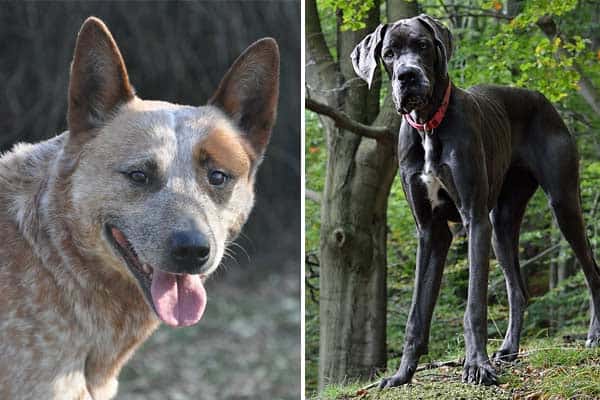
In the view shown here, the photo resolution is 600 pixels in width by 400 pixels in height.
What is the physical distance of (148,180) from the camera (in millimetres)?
1671

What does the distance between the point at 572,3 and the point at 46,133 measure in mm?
2073

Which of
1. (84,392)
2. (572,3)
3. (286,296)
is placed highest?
(572,3)

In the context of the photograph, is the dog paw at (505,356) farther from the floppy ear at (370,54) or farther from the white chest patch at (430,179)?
the floppy ear at (370,54)

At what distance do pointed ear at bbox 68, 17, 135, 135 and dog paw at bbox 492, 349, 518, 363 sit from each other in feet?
3.76

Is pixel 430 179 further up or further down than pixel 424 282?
further up

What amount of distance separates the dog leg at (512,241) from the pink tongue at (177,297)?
0.82 metres

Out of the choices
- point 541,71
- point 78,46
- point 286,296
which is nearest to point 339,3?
point 541,71

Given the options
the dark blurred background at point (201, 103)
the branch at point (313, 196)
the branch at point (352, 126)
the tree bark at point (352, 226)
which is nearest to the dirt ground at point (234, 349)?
the dark blurred background at point (201, 103)

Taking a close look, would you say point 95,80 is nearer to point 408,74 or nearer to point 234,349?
point 408,74

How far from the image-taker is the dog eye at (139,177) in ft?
5.47

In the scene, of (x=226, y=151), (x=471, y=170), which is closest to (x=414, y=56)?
(x=471, y=170)

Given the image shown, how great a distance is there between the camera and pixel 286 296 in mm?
4621

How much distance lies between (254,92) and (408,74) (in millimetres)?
372

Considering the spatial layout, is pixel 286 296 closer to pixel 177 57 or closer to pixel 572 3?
pixel 177 57
